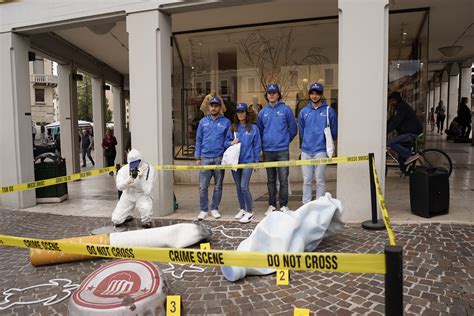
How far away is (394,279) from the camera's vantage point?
1979 millimetres

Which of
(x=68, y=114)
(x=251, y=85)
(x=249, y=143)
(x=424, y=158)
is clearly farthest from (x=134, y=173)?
(x=68, y=114)

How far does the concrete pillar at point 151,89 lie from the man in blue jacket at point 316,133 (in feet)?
8.08

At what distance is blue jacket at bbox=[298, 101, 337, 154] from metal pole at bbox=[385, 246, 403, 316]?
13.2 ft

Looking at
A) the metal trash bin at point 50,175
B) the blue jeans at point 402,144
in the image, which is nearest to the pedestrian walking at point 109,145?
the metal trash bin at point 50,175

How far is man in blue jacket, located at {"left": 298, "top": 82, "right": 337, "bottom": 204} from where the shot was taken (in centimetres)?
590

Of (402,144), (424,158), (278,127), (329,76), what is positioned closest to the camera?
(278,127)

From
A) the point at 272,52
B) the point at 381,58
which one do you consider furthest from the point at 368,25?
the point at 272,52

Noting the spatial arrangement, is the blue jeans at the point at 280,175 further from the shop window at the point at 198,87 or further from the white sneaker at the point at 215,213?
the shop window at the point at 198,87

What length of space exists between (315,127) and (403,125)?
299cm

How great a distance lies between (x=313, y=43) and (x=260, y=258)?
9.03 meters

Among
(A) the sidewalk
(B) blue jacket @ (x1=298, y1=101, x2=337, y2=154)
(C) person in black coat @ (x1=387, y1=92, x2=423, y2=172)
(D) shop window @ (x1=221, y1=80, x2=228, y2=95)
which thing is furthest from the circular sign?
(D) shop window @ (x1=221, y1=80, x2=228, y2=95)

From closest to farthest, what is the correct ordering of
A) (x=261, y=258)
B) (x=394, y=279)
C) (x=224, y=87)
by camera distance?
(x=394, y=279)
(x=261, y=258)
(x=224, y=87)

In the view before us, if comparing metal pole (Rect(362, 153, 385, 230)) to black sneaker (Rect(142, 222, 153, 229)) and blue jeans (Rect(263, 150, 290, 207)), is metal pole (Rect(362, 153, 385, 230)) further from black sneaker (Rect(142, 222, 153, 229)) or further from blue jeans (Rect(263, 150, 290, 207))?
black sneaker (Rect(142, 222, 153, 229))

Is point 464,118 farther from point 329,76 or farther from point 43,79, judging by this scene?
point 43,79
